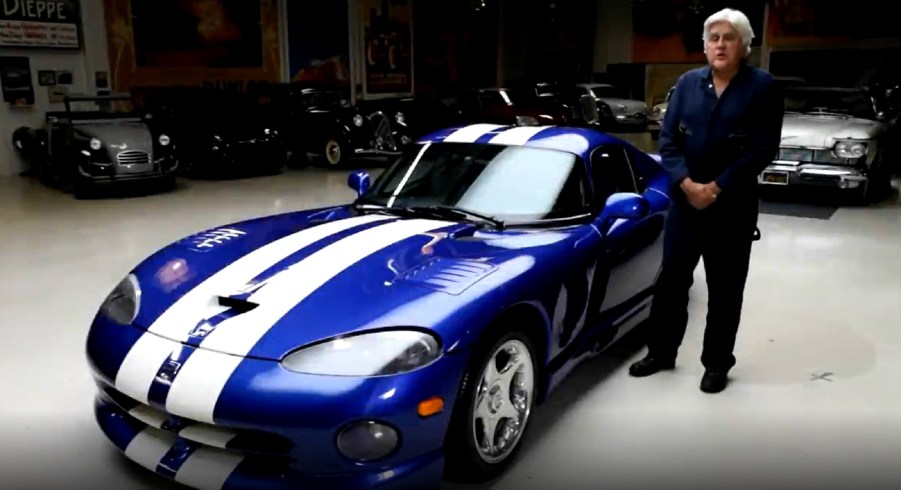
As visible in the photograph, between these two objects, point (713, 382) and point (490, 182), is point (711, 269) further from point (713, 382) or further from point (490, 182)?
point (490, 182)

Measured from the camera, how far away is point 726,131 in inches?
107

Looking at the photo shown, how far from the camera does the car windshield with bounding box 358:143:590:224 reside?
2.88 meters

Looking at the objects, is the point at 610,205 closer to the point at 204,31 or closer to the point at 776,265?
the point at 776,265

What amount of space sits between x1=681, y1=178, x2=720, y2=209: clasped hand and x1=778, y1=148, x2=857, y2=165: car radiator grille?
515 cm

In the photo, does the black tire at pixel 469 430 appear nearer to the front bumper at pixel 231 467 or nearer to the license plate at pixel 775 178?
the front bumper at pixel 231 467

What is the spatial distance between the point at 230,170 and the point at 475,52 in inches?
487

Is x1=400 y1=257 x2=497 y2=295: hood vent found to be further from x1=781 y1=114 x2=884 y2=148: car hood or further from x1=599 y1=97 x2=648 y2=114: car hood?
x1=599 y1=97 x2=648 y2=114: car hood

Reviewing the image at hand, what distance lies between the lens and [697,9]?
61.6 feet

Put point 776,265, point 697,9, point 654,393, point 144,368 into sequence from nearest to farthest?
point 144,368 → point 654,393 → point 776,265 → point 697,9

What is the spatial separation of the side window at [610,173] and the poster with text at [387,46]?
13887 millimetres

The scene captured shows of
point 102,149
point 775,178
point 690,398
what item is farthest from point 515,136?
point 102,149

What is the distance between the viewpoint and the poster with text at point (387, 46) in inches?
656

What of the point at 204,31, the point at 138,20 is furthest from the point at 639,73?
the point at 138,20

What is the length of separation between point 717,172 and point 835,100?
20.9 feet
